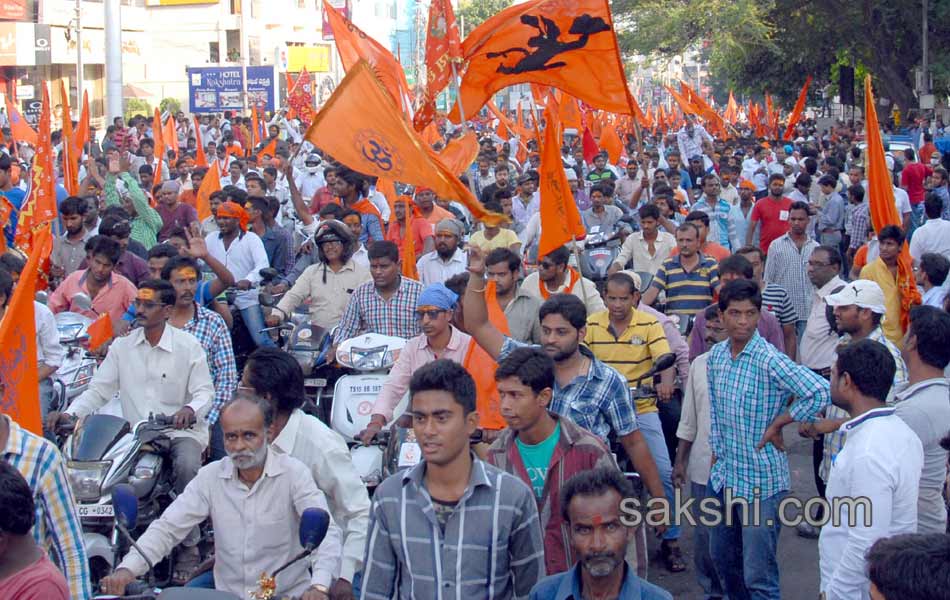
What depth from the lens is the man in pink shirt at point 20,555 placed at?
313 centimetres

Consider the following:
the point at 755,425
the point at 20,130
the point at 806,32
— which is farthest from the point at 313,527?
the point at 806,32

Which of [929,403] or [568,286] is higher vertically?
[568,286]

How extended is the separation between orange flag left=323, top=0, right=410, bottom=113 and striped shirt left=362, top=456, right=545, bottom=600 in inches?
351

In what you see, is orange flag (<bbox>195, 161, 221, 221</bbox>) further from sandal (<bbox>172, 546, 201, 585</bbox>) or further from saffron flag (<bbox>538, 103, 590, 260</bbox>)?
sandal (<bbox>172, 546, 201, 585</bbox>)

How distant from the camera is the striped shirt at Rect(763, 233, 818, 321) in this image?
10.0m

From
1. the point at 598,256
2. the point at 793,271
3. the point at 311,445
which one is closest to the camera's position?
the point at 311,445

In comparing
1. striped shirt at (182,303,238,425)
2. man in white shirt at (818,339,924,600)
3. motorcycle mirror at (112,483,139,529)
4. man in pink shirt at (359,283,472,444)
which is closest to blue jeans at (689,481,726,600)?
man in pink shirt at (359,283,472,444)

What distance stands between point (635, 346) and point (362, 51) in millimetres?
6791

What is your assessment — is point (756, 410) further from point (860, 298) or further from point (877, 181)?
point (877, 181)

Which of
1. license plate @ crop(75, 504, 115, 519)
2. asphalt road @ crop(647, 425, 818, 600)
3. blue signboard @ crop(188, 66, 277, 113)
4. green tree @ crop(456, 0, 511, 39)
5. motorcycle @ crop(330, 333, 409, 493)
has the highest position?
green tree @ crop(456, 0, 511, 39)

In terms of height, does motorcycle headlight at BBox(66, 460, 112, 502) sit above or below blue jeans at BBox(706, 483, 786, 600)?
above

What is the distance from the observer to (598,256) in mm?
11383

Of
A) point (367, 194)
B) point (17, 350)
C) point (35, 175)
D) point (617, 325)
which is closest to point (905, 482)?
point (617, 325)

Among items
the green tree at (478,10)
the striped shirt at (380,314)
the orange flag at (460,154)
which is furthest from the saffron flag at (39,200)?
the green tree at (478,10)
